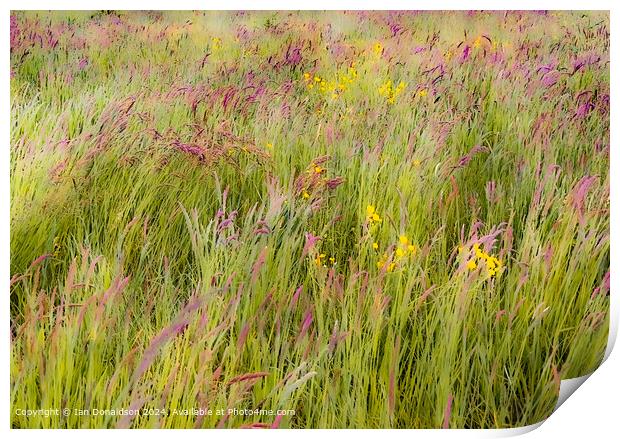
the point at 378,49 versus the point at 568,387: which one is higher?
the point at 378,49

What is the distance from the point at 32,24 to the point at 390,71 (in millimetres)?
1301

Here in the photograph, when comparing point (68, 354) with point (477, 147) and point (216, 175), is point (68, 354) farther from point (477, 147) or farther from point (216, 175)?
point (477, 147)

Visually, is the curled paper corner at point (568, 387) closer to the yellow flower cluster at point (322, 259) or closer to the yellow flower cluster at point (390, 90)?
the yellow flower cluster at point (322, 259)

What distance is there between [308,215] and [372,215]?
0.22m

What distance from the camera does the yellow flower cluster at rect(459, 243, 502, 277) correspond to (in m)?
2.37

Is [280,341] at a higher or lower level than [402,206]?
lower

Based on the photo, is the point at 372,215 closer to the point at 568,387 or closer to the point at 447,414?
the point at 447,414

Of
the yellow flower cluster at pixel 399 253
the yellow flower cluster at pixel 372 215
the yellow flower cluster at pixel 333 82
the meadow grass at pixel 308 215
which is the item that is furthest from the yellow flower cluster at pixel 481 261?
the yellow flower cluster at pixel 333 82

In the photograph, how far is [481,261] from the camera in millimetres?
2383

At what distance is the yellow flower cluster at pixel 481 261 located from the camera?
2369 mm

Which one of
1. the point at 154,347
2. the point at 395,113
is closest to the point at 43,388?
the point at 154,347

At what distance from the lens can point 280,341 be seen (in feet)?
7.56

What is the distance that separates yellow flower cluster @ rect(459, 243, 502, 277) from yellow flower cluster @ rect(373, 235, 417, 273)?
0.57 feet
